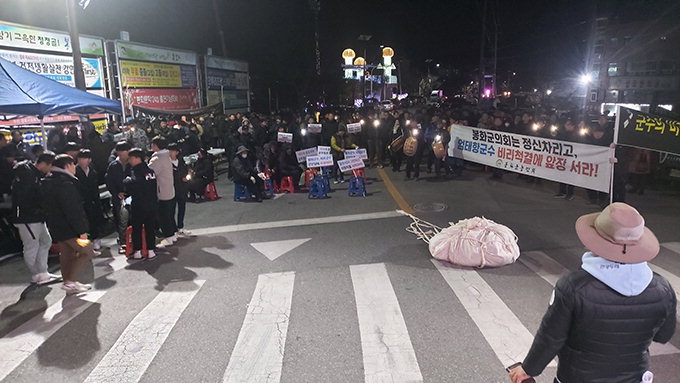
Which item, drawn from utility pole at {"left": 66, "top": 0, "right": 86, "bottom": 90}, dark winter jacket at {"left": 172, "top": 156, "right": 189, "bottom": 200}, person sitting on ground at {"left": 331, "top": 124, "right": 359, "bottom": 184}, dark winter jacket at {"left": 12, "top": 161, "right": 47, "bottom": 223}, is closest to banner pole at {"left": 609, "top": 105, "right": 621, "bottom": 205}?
person sitting on ground at {"left": 331, "top": 124, "right": 359, "bottom": 184}

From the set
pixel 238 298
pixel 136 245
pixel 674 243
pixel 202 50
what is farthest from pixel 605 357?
pixel 202 50

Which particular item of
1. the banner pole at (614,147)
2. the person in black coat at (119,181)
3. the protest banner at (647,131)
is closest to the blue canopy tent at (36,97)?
the person in black coat at (119,181)

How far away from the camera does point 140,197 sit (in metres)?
7.20

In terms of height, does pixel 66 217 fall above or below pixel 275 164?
above

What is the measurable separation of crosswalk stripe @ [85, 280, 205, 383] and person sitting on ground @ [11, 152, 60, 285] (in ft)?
6.84

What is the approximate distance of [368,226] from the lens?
9023 mm

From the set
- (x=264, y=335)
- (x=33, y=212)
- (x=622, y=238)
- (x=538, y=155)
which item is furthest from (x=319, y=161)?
(x=622, y=238)

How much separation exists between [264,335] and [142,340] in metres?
1.31

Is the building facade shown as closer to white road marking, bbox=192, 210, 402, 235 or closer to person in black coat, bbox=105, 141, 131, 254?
white road marking, bbox=192, 210, 402, 235

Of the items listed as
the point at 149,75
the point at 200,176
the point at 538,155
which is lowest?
the point at 200,176

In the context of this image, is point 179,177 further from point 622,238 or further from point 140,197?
point 622,238

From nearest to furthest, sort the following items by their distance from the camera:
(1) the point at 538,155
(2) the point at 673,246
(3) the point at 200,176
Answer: (2) the point at 673,246 → (1) the point at 538,155 → (3) the point at 200,176

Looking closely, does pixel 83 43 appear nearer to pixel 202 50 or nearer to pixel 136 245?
pixel 136 245

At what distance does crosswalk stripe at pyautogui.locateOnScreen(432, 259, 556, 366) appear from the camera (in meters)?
4.43
